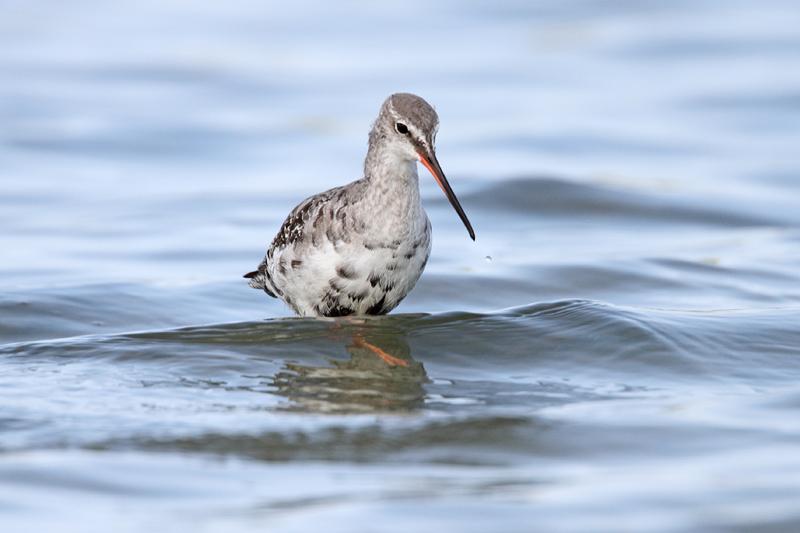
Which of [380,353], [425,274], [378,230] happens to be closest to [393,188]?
[378,230]

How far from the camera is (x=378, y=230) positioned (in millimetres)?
9508

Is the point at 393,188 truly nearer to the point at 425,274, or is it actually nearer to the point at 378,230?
the point at 378,230

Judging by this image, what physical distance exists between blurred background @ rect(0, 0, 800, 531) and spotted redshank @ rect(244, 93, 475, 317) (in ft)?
1.27

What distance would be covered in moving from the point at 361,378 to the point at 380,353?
515 mm

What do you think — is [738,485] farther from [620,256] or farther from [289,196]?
[289,196]

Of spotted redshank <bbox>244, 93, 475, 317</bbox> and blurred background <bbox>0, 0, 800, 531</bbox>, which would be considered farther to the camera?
spotted redshank <bbox>244, 93, 475, 317</bbox>

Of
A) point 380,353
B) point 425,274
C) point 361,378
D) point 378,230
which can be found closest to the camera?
point 361,378

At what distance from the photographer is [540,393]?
346 inches

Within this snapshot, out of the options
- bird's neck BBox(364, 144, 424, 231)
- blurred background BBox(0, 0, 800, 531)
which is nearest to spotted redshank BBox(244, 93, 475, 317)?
bird's neck BBox(364, 144, 424, 231)

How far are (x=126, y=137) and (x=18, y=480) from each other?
11741 millimetres

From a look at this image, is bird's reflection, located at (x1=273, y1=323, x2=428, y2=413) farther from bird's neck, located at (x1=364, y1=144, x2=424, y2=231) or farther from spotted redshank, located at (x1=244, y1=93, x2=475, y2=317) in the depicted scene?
bird's neck, located at (x1=364, y1=144, x2=424, y2=231)

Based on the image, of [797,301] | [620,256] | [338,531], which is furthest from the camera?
[620,256]

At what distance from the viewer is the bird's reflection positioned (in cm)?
854

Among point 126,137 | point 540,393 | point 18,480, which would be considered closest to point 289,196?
point 126,137
